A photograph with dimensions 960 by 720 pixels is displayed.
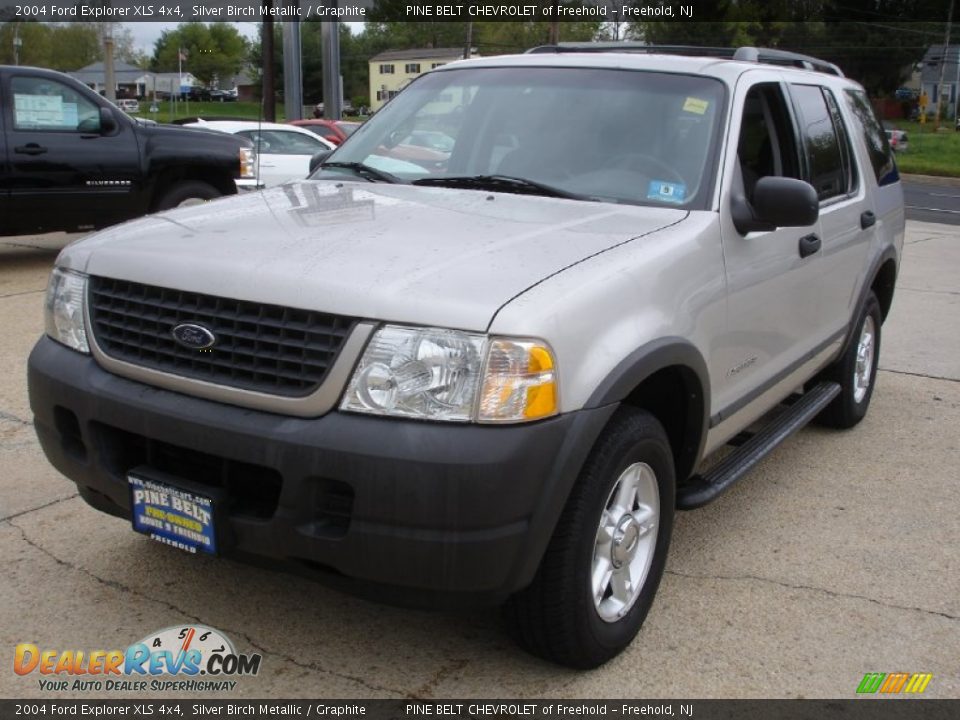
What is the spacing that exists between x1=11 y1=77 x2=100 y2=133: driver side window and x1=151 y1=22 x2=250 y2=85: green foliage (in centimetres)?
7208

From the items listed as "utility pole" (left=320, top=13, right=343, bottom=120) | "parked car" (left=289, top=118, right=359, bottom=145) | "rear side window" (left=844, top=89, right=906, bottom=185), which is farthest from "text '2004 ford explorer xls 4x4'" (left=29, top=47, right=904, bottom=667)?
"utility pole" (left=320, top=13, right=343, bottom=120)

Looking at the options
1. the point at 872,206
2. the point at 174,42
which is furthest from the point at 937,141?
the point at 174,42

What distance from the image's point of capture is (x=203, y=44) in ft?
268

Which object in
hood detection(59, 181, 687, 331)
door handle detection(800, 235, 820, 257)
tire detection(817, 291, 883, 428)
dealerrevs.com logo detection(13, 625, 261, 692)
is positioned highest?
hood detection(59, 181, 687, 331)

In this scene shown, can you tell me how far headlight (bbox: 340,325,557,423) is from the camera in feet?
8.63

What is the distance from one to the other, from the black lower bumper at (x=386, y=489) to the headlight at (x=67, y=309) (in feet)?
1.42

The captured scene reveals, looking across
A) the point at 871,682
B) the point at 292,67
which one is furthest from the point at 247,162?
the point at 292,67

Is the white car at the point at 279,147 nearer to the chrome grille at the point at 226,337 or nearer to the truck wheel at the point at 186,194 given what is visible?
the truck wheel at the point at 186,194

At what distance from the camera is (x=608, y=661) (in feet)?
10.5

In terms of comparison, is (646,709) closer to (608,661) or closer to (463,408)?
(608,661)

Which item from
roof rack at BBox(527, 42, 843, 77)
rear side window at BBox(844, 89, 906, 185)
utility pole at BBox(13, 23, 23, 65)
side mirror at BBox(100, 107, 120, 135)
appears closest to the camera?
roof rack at BBox(527, 42, 843, 77)

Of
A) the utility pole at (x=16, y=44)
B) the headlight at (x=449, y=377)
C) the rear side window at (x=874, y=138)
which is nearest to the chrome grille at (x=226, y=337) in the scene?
the headlight at (x=449, y=377)

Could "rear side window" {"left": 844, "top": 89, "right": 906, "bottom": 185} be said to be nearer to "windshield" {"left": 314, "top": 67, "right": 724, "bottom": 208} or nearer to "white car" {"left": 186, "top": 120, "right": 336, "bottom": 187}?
"windshield" {"left": 314, "top": 67, "right": 724, "bottom": 208}

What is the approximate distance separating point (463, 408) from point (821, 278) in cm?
251
